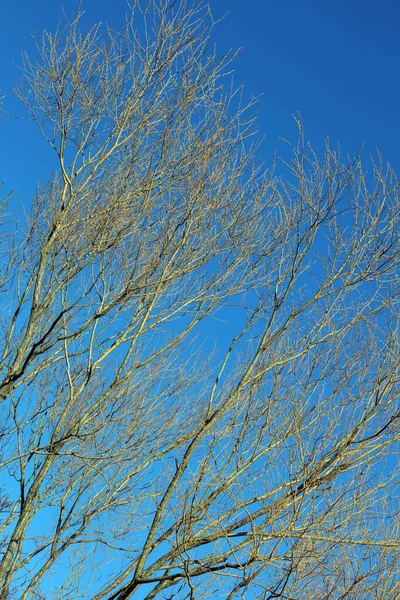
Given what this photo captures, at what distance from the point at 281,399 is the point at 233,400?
16.8 inches

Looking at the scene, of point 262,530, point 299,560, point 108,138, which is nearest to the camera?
point 299,560

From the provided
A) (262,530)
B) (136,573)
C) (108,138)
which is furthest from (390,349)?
(108,138)

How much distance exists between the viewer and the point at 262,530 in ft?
12.7

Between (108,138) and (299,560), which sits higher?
(108,138)

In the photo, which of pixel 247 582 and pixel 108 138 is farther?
pixel 108 138

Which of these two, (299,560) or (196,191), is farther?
(196,191)

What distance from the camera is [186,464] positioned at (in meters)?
4.33

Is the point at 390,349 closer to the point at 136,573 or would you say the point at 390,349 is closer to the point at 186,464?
the point at 186,464

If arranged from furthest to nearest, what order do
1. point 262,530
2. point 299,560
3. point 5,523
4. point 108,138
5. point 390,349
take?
1. point 5,523
2. point 108,138
3. point 390,349
4. point 262,530
5. point 299,560

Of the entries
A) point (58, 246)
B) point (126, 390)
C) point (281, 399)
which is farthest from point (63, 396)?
point (281, 399)

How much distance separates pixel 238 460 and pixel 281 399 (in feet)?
1.93

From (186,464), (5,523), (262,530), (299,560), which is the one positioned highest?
(5,523)

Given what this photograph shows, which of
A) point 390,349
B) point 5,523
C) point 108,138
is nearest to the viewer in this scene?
point 390,349

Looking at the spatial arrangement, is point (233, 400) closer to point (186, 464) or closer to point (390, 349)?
point (186, 464)
